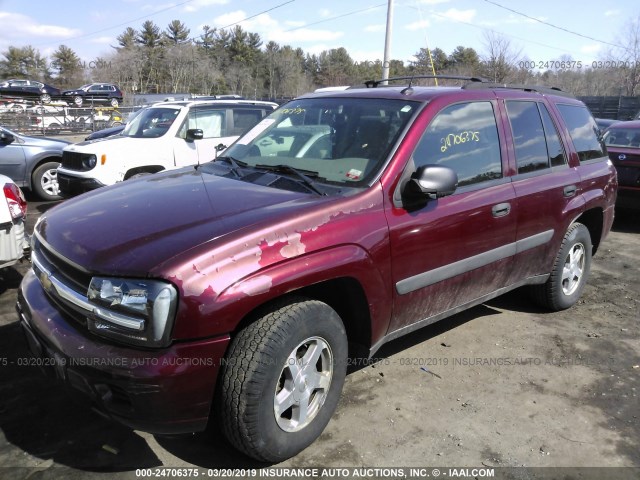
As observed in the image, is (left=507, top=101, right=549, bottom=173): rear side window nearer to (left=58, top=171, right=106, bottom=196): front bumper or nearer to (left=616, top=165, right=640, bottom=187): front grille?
(left=616, top=165, right=640, bottom=187): front grille

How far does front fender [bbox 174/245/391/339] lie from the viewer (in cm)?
220

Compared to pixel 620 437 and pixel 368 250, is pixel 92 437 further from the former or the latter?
pixel 620 437

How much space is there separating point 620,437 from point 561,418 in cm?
32

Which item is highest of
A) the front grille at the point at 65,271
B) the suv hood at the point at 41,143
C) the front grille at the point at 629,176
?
the suv hood at the point at 41,143

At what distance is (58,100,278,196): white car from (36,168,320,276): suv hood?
4.56m

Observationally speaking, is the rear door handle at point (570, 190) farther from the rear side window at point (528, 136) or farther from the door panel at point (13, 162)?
the door panel at point (13, 162)

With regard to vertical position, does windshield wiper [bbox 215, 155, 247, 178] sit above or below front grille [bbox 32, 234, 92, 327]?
above

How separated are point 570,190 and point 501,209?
1076 mm

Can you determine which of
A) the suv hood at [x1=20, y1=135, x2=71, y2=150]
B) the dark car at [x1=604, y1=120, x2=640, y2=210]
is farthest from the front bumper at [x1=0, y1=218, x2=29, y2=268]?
the dark car at [x1=604, y1=120, x2=640, y2=210]

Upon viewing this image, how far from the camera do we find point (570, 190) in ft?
14.0

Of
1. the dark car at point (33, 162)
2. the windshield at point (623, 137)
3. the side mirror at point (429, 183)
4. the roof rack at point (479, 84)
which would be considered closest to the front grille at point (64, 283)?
the side mirror at point (429, 183)

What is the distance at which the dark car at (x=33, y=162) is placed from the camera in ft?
29.3

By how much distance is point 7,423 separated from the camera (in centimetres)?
294

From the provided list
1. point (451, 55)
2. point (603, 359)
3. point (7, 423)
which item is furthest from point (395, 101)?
point (451, 55)
